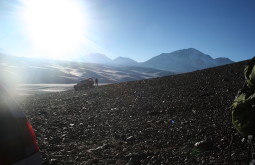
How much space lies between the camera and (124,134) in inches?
357

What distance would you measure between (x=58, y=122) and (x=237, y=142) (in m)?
8.74

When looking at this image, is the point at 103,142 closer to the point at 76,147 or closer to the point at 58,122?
the point at 76,147

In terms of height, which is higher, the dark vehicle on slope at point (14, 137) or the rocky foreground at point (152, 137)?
the dark vehicle on slope at point (14, 137)

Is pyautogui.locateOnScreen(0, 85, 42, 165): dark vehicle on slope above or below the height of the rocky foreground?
above

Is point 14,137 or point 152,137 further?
point 152,137

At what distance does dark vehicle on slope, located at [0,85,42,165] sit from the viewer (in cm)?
288

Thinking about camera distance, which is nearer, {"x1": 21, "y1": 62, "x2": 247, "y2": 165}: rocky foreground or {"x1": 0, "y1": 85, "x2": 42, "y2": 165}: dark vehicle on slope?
{"x1": 0, "y1": 85, "x2": 42, "y2": 165}: dark vehicle on slope

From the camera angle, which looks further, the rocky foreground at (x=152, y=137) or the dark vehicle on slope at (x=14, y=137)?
the rocky foreground at (x=152, y=137)

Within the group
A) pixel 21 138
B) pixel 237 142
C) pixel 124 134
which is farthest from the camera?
pixel 124 134

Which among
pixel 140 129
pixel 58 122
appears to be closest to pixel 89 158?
pixel 140 129

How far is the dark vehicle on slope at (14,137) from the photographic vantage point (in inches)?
113

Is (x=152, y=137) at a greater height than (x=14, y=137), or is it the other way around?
(x=14, y=137)

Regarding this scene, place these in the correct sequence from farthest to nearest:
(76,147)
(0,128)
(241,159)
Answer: (76,147) < (241,159) < (0,128)

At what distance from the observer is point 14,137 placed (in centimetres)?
302
